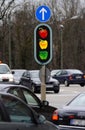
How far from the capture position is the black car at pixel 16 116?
25.3 ft

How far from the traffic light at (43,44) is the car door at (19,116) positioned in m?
8.13

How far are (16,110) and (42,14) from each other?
923 centimetres

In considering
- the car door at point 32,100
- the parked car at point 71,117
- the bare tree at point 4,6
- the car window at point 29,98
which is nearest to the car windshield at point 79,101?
the parked car at point 71,117

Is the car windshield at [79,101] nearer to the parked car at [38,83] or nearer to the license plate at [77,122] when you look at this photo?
the license plate at [77,122]

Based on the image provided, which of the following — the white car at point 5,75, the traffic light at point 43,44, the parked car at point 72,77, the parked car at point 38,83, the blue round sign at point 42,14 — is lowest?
the parked car at point 72,77

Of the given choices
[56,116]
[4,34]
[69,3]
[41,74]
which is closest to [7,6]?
[4,34]

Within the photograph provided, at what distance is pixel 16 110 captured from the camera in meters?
8.12

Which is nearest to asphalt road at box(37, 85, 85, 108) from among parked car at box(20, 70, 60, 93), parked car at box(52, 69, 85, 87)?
parked car at box(20, 70, 60, 93)

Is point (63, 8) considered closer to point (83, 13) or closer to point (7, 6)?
point (83, 13)

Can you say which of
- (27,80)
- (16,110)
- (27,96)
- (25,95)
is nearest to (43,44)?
(27,96)

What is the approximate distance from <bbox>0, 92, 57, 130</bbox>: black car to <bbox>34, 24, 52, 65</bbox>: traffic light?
317 inches

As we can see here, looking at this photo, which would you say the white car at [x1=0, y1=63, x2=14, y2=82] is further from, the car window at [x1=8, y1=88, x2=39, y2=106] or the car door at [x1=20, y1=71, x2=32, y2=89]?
the car window at [x1=8, y1=88, x2=39, y2=106]

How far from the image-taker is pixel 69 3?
7012cm

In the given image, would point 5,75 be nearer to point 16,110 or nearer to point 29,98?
point 29,98
